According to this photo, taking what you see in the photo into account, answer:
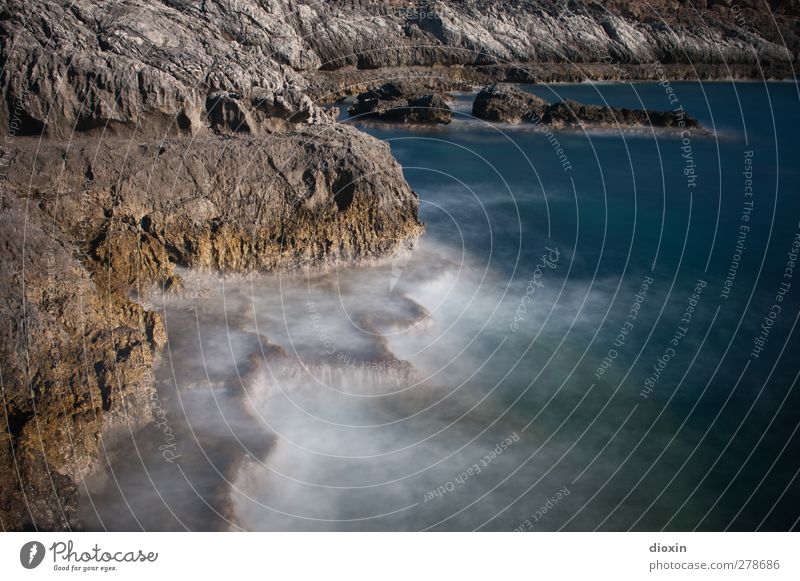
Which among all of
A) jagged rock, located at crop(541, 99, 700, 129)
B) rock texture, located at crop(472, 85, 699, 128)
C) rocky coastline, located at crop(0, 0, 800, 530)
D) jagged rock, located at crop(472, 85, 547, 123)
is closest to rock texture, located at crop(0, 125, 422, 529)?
rocky coastline, located at crop(0, 0, 800, 530)

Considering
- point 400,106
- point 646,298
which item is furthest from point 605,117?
point 646,298

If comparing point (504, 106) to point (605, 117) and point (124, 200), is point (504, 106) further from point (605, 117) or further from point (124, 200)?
point (124, 200)

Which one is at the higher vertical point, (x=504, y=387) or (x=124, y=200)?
(x=504, y=387)

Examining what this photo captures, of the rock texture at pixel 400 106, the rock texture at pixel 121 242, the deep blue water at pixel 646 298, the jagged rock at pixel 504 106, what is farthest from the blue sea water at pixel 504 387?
the jagged rock at pixel 504 106

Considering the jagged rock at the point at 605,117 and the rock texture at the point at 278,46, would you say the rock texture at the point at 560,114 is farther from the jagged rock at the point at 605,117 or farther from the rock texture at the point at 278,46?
the rock texture at the point at 278,46

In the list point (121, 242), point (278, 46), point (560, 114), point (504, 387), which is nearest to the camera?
point (504, 387)

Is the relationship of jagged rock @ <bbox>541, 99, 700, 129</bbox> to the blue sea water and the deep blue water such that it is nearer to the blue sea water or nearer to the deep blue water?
the deep blue water
